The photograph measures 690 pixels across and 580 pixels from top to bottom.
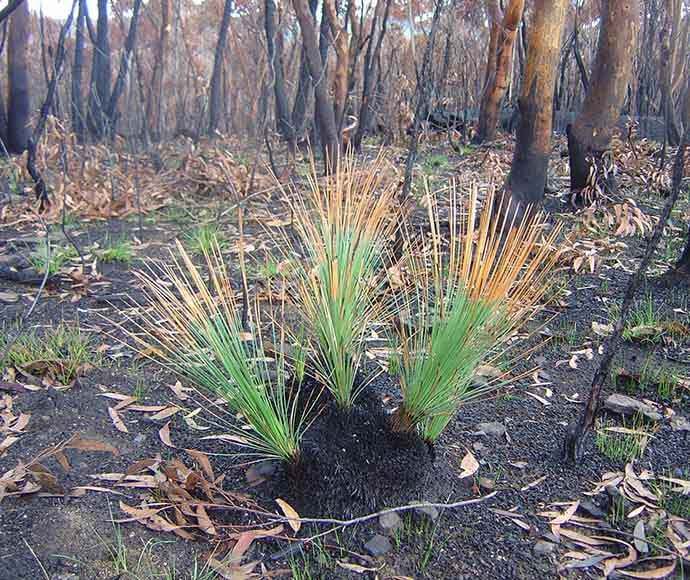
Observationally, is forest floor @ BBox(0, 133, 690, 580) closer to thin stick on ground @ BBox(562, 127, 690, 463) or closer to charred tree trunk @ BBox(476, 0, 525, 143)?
thin stick on ground @ BBox(562, 127, 690, 463)

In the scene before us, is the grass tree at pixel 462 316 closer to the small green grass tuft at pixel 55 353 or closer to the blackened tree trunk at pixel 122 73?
the small green grass tuft at pixel 55 353

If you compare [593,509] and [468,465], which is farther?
[468,465]

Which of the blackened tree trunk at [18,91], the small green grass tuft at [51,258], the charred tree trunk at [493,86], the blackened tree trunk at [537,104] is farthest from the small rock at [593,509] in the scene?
the blackened tree trunk at [18,91]

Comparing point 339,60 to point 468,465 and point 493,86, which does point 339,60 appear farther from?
point 468,465

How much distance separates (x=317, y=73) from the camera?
5652mm

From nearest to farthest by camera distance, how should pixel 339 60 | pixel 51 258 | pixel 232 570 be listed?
1. pixel 232 570
2. pixel 51 258
3. pixel 339 60

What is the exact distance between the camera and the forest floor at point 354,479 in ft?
5.70

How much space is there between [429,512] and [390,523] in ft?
0.38

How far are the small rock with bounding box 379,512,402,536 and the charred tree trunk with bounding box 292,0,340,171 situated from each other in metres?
3.89

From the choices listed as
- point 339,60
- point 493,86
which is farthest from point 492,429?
point 493,86

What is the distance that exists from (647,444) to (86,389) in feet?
6.65

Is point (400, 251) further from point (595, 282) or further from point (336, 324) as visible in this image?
point (336, 324)


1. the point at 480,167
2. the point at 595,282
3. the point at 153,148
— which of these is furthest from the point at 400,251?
the point at 153,148

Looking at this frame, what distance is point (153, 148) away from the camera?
732 centimetres
